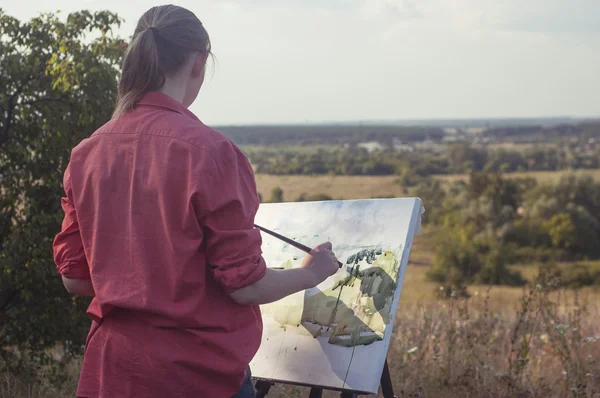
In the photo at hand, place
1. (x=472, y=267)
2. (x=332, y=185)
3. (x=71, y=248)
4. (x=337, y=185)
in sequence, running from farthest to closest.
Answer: (x=337, y=185), (x=332, y=185), (x=472, y=267), (x=71, y=248)

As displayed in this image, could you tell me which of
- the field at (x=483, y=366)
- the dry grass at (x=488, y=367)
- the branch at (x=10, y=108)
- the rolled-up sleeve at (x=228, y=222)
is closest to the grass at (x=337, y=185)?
the field at (x=483, y=366)

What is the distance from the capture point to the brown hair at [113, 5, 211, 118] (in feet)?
5.39

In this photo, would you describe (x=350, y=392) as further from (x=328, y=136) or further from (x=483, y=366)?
(x=328, y=136)

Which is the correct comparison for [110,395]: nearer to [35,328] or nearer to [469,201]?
[35,328]

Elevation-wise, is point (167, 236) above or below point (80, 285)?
above

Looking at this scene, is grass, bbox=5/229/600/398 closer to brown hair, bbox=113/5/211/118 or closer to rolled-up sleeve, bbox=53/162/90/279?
rolled-up sleeve, bbox=53/162/90/279

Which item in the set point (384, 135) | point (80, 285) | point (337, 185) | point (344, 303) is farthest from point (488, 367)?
point (384, 135)

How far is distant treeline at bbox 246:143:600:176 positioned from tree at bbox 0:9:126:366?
2089 inches

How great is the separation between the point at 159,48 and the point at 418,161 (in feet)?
242

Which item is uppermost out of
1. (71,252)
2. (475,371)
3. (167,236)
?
(167,236)

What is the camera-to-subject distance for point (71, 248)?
1806 mm

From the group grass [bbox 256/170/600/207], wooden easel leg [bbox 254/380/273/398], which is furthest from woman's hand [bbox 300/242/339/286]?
grass [bbox 256/170/600/207]

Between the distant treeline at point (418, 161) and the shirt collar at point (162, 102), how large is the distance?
184 ft

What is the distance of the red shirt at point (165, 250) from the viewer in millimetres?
1542
